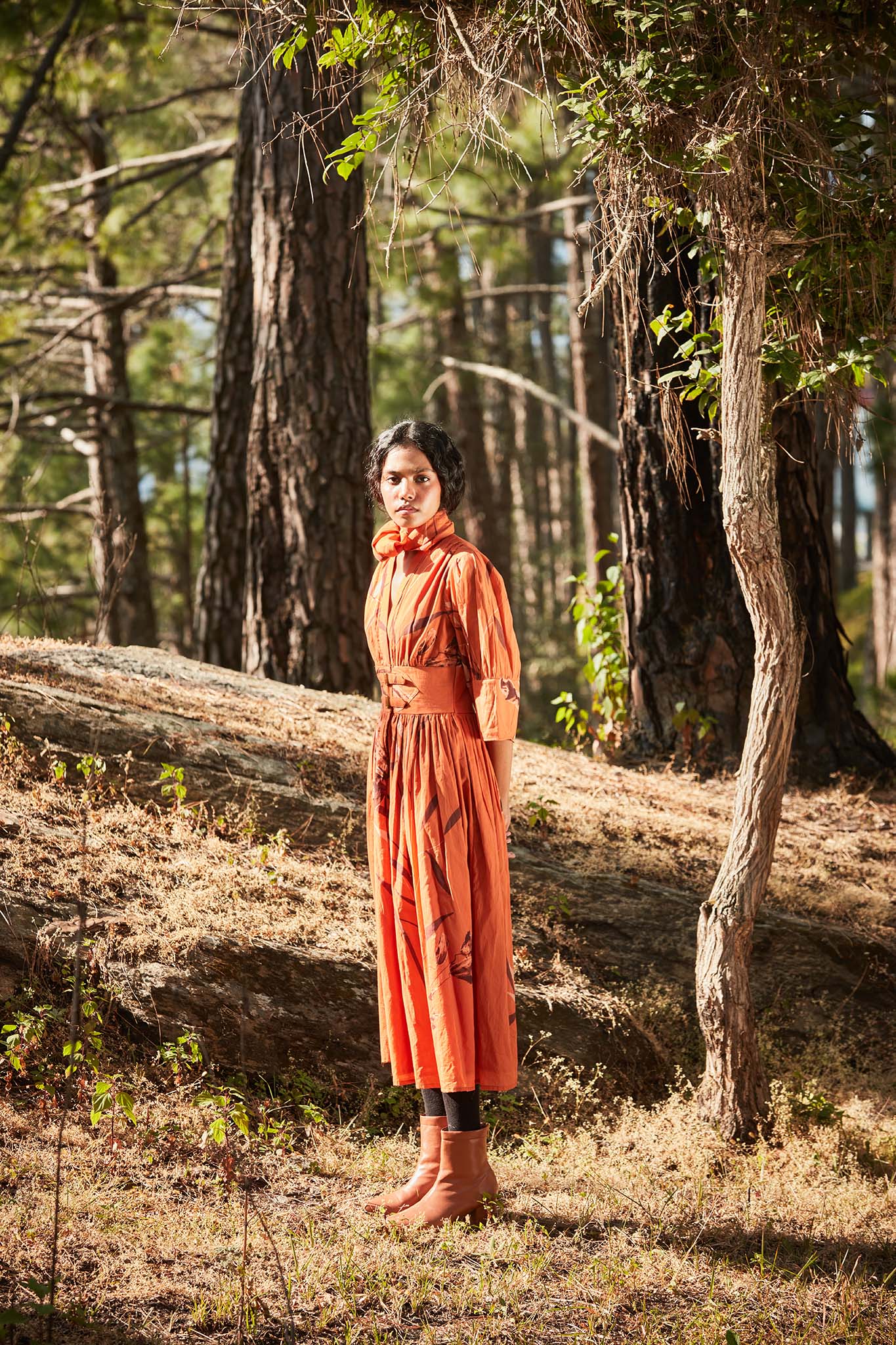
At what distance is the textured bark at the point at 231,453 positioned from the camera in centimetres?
828

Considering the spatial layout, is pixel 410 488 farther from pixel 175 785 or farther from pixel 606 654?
pixel 606 654

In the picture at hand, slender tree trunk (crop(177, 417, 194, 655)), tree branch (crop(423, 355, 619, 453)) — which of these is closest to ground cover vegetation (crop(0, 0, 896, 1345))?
tree branch (crop(423, 355, 619, 453))

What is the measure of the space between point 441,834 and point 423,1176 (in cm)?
100

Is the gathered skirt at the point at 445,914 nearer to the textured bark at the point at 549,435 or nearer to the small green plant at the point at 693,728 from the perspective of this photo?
the small green plant at the point at 693,728

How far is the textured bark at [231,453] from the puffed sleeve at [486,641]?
17.0 ft

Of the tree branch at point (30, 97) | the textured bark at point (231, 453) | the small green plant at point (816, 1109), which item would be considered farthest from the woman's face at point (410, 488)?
the tree branch at point (30, 97)

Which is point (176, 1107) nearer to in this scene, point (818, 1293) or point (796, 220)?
point (818, 1293)

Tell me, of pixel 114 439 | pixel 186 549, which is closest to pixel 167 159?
pixel 114 439

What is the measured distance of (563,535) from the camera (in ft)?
79.6

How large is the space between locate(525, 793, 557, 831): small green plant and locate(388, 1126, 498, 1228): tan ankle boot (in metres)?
2.14

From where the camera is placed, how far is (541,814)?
5.28 m

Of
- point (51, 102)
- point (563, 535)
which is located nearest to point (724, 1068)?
point (51, 102)

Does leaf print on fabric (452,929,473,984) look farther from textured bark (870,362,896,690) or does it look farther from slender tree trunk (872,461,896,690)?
slender tree trunk (872,461,896,690)

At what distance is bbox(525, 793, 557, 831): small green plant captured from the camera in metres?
5.27
